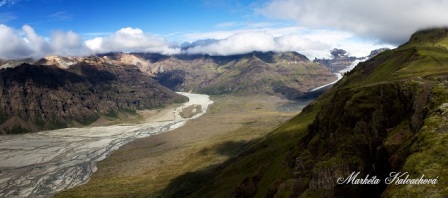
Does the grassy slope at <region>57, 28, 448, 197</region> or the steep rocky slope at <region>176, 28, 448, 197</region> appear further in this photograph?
the steep rocky slope at <region>176, 28, 448, 197</region>
